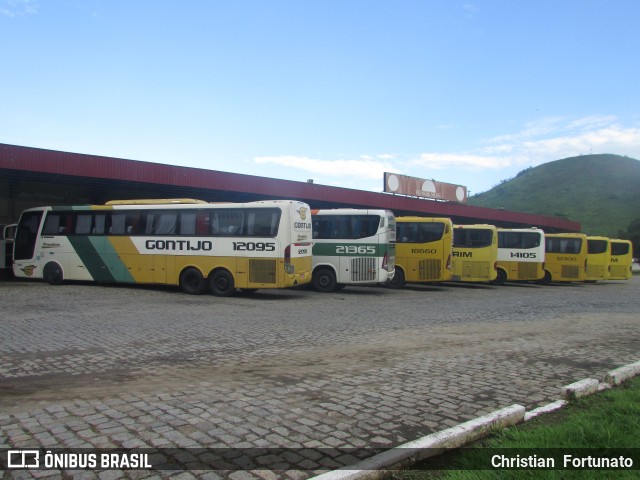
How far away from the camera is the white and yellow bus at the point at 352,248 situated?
669 inches

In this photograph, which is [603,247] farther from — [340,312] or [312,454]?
[312,454]

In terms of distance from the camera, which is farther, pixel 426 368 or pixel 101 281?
pixel 101 281

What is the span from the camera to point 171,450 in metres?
3.54

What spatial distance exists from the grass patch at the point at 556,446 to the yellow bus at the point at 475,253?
17.7m

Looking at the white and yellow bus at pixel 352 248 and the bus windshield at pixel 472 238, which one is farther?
the bus windshield at pixel 472 238

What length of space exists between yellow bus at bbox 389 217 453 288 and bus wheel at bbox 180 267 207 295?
8.05 metres

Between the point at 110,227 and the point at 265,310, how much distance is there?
7504mm

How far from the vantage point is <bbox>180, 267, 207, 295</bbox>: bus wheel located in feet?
49.3

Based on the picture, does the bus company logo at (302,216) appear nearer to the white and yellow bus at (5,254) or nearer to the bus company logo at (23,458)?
the bus company logo at (23,458)

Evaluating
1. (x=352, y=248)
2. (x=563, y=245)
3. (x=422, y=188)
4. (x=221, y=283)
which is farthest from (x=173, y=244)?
(x=422, y=188)

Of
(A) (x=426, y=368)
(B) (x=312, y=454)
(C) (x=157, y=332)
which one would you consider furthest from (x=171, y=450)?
(C) (x=157, y=332)

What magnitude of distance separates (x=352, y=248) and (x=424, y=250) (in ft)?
12.5

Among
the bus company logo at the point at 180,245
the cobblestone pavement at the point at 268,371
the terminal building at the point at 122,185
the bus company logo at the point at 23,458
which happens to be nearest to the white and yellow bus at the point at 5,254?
the terminal building at the point at 122,185

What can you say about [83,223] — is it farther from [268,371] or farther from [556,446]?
[556,446]
